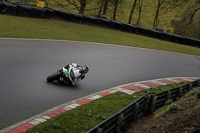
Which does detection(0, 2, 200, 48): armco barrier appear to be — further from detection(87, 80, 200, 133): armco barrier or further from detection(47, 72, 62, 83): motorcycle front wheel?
detection(87, 80, 200, 133): armco barrier

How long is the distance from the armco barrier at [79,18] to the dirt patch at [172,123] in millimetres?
21193

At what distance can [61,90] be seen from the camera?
9227 mm

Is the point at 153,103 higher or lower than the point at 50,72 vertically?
higher

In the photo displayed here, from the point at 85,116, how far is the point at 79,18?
23.4m

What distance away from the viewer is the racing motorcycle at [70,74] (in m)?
9.42

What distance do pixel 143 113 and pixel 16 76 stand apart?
4857 mm

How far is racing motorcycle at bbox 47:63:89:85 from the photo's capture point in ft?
30.9

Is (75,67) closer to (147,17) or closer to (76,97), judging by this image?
(76,97)

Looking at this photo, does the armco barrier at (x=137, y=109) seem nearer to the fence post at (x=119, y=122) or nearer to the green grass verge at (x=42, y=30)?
the fence post at (x=119, y=122)

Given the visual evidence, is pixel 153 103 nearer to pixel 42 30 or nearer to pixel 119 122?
pixel 119 122

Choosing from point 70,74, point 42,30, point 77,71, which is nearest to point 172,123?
point 77,71

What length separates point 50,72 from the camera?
10.9 m

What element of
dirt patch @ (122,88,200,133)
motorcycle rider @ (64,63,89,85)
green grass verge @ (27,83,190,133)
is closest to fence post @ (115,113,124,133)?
dirt patch @ (122,88,200,133)

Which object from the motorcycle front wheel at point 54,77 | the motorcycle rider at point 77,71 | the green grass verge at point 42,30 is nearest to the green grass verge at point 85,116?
the motorcycle rider at point 77,71
